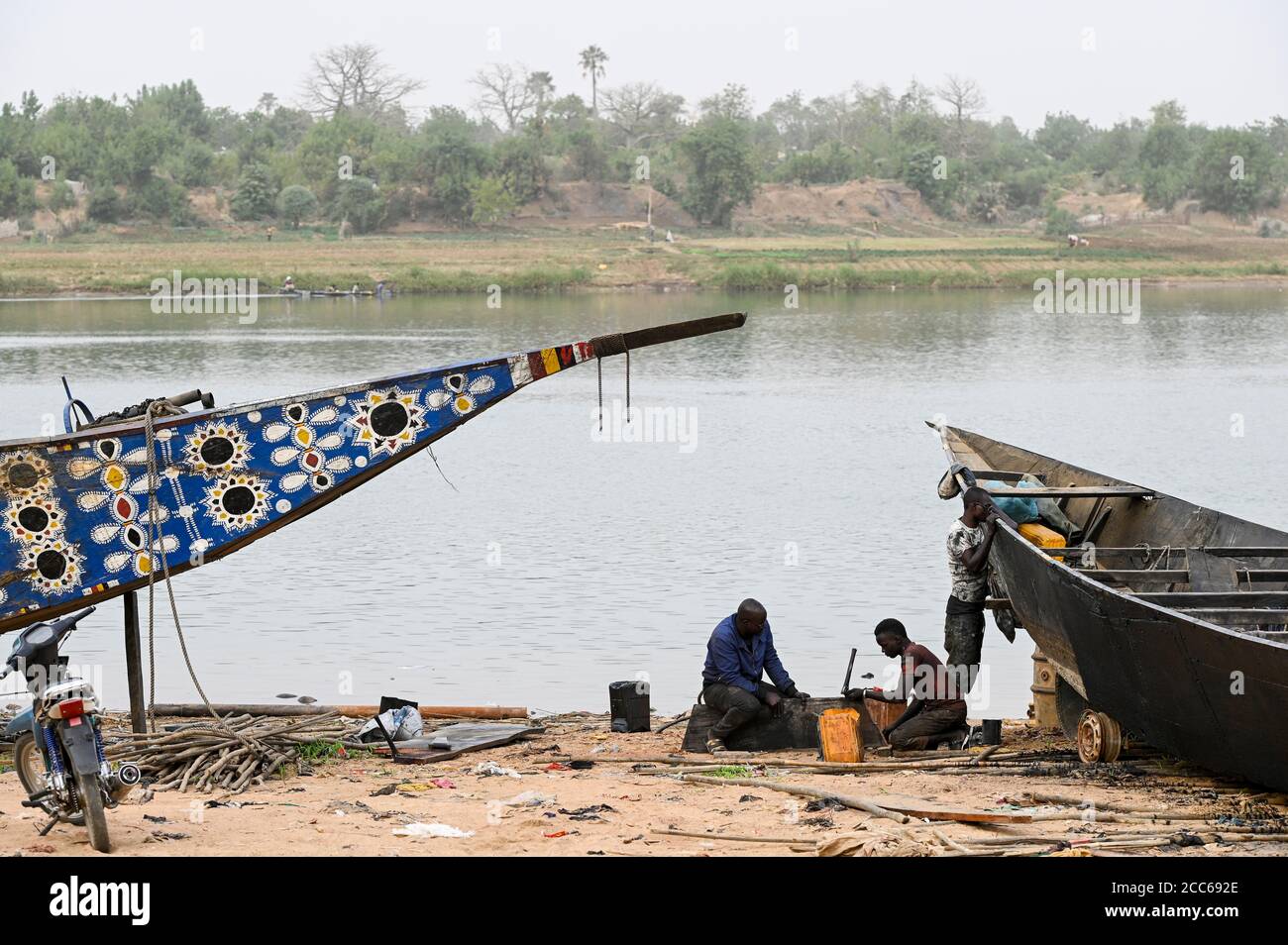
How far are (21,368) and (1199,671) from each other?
106 feet

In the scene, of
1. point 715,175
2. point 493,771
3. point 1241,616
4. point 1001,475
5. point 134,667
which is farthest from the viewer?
point 715,175

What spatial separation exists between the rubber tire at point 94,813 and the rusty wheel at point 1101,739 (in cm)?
480

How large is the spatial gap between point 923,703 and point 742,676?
1017 millimetres

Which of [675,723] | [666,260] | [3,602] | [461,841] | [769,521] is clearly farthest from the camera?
[666,260]

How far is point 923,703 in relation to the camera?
9242 millimetres

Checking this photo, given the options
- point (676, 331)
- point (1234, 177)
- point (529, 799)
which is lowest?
point (529, 799)

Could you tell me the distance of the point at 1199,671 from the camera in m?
7.42

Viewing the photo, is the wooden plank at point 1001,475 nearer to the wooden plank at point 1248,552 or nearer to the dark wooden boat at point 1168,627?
the dark wooden boat at point 1168,627

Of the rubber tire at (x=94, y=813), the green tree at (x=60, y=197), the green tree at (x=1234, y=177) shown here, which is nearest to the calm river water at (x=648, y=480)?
the rubber tire at (x=94, y=813)

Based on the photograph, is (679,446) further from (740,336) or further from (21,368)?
(740,336)

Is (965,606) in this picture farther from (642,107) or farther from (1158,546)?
(642,107)

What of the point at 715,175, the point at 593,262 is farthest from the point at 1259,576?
the point at 715,175

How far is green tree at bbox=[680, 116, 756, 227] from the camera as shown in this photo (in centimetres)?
7712
